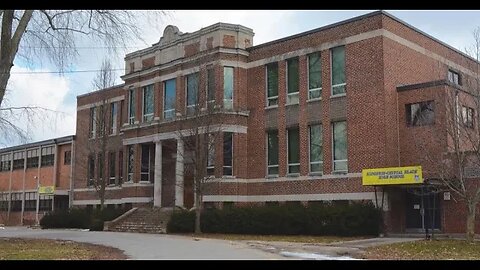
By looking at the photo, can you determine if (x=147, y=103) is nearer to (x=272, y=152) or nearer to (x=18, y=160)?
(x=272, y=152)

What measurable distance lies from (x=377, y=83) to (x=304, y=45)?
5.72 metres

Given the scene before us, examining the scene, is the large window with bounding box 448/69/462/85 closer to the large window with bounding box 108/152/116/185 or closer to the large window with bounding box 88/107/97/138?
the large window with bounding box 108/152/116/185

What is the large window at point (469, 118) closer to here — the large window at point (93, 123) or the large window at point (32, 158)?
the large window at point (93, 123)

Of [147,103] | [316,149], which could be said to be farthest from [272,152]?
[147,103]

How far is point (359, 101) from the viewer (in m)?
31.8

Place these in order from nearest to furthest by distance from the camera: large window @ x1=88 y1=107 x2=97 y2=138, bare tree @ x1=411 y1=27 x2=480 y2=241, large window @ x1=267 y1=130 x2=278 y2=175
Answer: bare tree @ x1=411 y1=27 x2=480 y2=241 < large window @ x1=267 y1=130 x2=278 y2=175 < large window @ x1=88 y1=107 x2=97 y2=138

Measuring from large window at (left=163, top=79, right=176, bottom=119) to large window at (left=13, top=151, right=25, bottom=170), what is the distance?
29.0 m

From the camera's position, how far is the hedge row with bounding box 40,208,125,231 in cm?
3903

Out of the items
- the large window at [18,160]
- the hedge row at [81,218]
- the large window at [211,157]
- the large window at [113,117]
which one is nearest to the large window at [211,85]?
the large window at [211,157]

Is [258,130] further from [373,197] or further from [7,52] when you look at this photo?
[7,52]

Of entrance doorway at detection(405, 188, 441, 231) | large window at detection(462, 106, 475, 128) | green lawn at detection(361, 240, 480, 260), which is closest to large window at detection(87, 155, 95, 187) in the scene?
entrance doorway at detection(405, 188, 441, 231)

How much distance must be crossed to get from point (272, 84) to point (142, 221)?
12066 mm

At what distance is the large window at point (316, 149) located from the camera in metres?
33.6

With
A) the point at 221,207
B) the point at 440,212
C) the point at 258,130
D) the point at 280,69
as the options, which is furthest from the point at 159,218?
the point at 440,212
